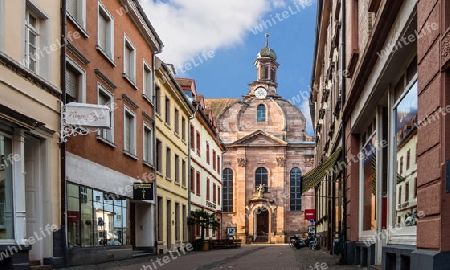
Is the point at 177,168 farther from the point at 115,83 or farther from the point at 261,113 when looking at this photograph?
the point at 261,113

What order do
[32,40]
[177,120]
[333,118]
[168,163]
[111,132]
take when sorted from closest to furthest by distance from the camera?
[32,40] → [111,132] → [333,118] → [168,163] → [177,120]

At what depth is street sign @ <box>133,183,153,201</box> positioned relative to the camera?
74.2ft

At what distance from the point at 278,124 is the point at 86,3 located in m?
55.8

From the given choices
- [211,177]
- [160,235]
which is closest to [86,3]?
[160,235]

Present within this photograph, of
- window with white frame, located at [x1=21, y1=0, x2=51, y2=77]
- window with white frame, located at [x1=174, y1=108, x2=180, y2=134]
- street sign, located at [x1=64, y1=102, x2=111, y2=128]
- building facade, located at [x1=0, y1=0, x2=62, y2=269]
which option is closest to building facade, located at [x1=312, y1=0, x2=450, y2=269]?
street sign, located at [x1=64, y1=102, x2=111, y2=128]

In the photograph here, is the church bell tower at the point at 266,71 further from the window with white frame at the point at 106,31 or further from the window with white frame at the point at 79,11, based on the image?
the window with white frame at the point at 79,11

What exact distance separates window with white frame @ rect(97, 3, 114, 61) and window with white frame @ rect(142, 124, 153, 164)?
18.1 ft

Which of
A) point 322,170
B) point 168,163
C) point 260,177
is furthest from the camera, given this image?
point 260,177

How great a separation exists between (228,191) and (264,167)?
4.85 meters

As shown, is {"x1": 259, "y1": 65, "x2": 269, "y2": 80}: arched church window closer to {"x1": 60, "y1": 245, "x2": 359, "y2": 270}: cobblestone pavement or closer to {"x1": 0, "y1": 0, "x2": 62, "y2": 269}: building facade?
{"x1": 60, "y1": 245, "x2": 359, "y2": 270}: cobblestone pavement

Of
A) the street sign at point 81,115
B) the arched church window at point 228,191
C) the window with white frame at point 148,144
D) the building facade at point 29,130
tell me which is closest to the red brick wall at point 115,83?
the window with white frame at point 148,144

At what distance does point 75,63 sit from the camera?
16703 millimetres

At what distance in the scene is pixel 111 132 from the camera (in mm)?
20156

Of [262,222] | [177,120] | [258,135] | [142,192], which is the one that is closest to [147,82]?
[142,192]
